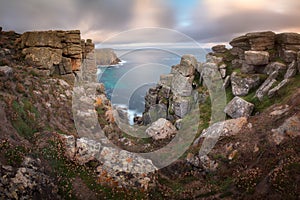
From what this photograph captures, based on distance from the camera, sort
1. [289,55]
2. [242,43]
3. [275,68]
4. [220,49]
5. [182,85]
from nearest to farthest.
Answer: [289,55] → [275,68] → [242,43] → [182,85] → [220,49]

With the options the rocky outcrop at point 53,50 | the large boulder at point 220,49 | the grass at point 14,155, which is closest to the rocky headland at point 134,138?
the grass at point 14,155

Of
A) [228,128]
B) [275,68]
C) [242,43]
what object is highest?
[242,43]

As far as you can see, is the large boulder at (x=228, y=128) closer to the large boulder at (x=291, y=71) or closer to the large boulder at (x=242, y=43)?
the large boulder at (x=291, y=71)

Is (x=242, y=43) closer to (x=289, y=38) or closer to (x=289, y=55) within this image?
(x=289, y=38)

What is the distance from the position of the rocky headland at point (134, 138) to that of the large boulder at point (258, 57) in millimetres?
140

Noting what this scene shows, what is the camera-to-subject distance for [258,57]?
3203 centimetres

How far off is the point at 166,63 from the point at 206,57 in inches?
365

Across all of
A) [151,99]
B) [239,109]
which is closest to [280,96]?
[239,109]

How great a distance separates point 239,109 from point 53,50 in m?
29.3

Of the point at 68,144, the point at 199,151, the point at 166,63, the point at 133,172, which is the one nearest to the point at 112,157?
the point at 133,172

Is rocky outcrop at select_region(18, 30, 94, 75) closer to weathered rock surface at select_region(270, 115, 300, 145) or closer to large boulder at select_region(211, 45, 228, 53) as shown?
large boulder at select_region(211, 45, 228, 53)

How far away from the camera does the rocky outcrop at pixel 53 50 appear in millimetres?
31781

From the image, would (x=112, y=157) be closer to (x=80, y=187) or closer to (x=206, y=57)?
(x=80, y=187)

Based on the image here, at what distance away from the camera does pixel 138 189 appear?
15047 millimetres
